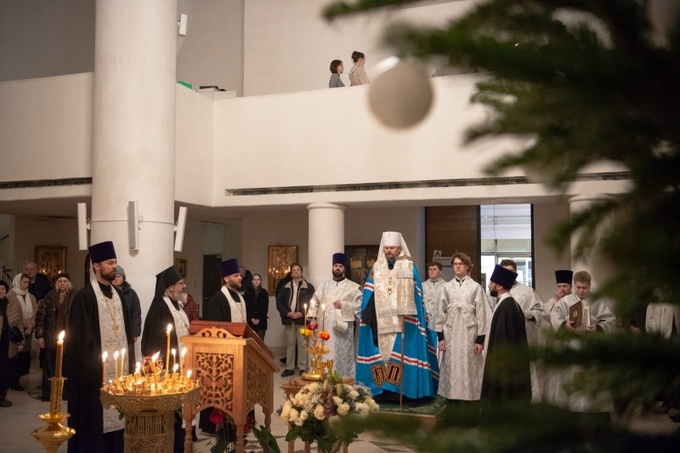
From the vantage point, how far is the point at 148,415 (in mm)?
5230

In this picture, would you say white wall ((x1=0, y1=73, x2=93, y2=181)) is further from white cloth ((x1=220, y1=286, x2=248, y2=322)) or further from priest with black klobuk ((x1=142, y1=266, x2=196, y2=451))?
priest with black klobuk ((x1=142, y1=266, x2=196, y2=451))

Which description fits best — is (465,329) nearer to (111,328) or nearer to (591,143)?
(111,328)

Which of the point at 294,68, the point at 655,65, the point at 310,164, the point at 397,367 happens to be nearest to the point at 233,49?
the point at 294,68

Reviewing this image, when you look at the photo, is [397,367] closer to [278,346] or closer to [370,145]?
[370,145]

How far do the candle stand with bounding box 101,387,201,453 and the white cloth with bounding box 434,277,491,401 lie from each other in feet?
16.1

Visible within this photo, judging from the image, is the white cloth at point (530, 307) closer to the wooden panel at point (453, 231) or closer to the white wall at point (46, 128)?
the wooden panel at point (453, 231)

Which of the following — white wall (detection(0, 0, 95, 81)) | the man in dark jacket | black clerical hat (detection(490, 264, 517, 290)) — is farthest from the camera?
white wall (detection(0, 0, 95, 81))

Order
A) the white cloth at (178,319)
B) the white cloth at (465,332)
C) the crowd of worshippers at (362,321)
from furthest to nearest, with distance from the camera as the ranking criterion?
the white cloth at (465,332), the white cloth at (178,319), the crowd of worshippers at (362,321)

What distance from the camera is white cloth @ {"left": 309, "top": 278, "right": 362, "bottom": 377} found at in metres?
10.7

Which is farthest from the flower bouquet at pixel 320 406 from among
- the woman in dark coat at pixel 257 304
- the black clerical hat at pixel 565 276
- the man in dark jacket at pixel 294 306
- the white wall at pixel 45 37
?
the white wall at pixel 45 37

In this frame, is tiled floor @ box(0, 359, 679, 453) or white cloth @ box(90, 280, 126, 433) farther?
tiled floor @ box(0, 359, 679, 453)

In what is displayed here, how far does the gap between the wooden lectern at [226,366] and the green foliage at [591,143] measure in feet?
17.9

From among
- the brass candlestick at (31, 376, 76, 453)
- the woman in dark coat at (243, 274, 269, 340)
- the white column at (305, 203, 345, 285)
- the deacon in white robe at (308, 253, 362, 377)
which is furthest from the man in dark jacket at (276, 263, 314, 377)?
the brass candlestick at (31, 376, 76, 453)

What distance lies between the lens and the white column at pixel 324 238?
12836mm
